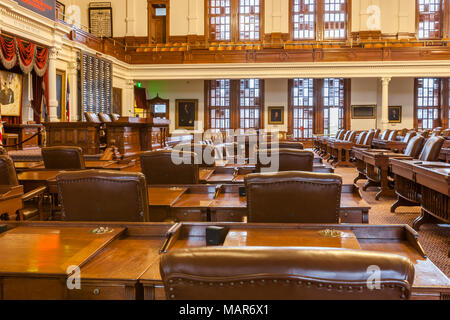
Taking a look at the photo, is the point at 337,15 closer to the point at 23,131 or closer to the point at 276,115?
the point at 276,115

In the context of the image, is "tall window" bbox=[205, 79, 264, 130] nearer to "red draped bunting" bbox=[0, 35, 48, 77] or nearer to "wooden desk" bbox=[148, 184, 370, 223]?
"red draped bunting" bbox=[0, 35, 48, 77]

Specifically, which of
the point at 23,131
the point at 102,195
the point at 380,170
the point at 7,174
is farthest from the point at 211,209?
the point at 23,131

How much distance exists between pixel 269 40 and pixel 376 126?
625 centimetres

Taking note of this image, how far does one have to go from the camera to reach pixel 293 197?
209 cm

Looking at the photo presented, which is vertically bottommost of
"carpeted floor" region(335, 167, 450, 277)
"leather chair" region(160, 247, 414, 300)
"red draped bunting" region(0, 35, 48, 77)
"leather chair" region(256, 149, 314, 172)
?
"carpeted floor" region(335, 167, 450, 277)

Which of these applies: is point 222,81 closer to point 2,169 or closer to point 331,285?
point 2,169

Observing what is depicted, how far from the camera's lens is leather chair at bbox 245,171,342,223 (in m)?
2.07

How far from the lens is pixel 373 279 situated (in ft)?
2.77

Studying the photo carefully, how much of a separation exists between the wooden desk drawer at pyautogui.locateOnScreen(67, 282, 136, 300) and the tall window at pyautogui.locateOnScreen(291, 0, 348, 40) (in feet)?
61.4

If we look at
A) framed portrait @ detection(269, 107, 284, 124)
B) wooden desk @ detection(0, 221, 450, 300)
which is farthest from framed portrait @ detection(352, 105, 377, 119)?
wooden desk @ detection(0, 221, 450, 300)

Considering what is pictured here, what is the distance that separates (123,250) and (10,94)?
12.4 meters

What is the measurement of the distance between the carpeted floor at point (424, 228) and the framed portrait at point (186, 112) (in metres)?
12.8

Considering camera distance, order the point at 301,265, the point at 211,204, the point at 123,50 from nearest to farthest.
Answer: the point at 301,265
the point at 211,204
the point at 123,50
